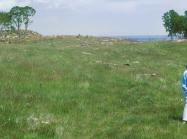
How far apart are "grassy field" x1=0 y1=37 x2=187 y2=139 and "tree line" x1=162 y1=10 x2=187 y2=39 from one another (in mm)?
67451

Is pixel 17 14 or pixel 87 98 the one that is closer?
pixel 87 98

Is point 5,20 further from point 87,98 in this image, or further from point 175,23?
point 87,98

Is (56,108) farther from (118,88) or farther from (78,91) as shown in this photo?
(118,88)

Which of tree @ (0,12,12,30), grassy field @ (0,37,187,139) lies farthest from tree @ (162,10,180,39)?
grassy field @ (0,37,187,139)

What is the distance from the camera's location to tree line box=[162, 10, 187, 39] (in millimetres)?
106188

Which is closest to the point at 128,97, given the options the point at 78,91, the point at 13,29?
the point at 78,91

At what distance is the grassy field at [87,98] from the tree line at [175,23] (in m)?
67.5

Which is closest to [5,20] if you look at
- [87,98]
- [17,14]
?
[17,14]

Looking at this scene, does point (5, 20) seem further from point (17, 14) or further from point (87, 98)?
point (87, 98)

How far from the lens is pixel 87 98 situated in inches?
950

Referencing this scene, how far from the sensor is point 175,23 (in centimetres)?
10750

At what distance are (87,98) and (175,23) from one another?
281ft

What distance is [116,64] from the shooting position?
3816cm

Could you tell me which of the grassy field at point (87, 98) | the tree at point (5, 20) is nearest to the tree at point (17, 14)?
the tree at point (5, 20)
